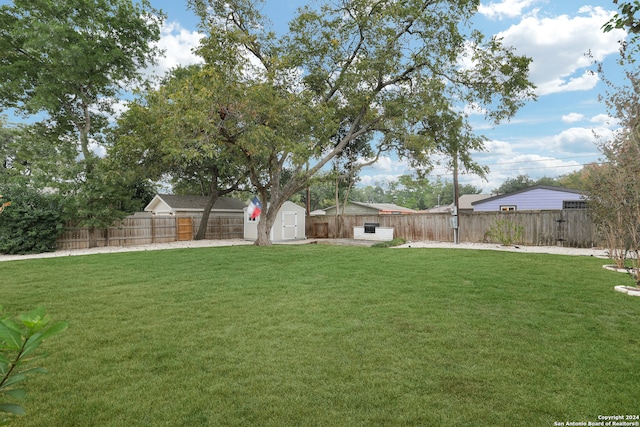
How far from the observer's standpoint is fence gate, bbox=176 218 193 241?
19172 mm

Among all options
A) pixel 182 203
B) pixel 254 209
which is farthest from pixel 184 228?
pixel 254 209

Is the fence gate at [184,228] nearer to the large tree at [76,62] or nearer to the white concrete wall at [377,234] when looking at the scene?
the large tree at [76,62]

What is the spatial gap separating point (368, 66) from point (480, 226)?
8266 millimetres

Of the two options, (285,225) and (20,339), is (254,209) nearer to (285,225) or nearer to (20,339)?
(285,225)

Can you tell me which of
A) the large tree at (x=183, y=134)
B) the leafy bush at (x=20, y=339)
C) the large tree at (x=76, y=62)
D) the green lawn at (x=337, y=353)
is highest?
the large tree at (x=76, y=62)

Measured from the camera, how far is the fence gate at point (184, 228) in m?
19.2

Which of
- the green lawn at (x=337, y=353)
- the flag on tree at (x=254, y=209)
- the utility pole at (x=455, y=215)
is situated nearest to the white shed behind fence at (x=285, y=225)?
the flag on tree at (x=254, y=209)

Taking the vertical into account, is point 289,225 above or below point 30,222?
below

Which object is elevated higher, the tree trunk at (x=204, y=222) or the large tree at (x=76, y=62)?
the large tree at (x=76, y=62)

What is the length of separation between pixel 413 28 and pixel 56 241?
16.8m

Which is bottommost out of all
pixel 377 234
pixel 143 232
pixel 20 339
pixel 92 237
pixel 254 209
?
pixel 377 234

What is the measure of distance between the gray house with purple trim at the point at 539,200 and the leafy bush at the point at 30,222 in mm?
20048

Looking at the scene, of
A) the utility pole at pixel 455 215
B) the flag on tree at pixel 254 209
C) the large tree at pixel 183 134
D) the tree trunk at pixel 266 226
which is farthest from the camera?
the flag on tree at pixel 254 209

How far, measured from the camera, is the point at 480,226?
15141 mm
